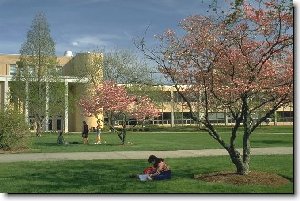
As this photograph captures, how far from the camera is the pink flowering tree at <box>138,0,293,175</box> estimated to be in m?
11.2

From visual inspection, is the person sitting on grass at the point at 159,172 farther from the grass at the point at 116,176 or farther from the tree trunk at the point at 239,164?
the tree trunk at the point at 239,164

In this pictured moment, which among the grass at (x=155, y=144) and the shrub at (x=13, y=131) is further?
the grass at (x=155, y=144)

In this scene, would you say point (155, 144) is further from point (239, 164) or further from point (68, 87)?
point (68, 87)

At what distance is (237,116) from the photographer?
12.4 metres

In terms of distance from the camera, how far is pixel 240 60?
1181cm

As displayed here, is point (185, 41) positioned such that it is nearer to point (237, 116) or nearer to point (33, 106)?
point (237, 116)

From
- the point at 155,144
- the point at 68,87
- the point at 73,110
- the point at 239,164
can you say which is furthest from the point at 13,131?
the point at 68,87

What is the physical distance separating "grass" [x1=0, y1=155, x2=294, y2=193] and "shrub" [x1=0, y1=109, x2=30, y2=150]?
259 inches

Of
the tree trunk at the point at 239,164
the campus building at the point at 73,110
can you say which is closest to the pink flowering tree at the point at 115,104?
the campus building at the point at 73,110

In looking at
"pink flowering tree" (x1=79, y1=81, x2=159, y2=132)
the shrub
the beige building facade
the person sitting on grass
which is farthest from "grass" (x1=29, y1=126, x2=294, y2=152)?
the beige building facade

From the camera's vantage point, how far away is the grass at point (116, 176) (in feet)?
34.8

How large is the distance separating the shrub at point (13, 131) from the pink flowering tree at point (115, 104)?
6618mm

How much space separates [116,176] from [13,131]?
11.6 metres

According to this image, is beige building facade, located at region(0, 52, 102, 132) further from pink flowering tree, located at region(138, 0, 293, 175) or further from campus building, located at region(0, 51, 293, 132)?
Result: pink flowering tree, located at region(138, 0, 293, 175)
